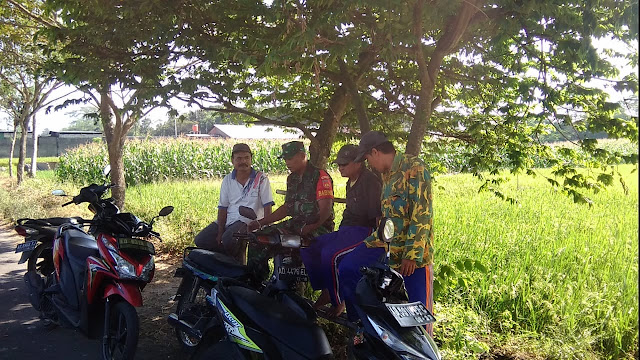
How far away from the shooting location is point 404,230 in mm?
3238

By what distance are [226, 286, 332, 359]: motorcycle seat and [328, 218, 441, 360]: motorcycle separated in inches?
8.0

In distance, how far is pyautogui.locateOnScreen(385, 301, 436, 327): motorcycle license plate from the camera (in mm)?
2420

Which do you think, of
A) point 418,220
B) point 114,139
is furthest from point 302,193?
point 114,139

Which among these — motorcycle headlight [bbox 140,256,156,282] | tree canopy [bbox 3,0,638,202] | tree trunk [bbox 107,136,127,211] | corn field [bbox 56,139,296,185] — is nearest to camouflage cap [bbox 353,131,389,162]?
tree canopy [bbox 3,0,638,202]

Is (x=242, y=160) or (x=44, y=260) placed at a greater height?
(x=242, y=160)

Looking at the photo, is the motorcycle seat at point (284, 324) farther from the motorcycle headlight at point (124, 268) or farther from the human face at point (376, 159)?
the human face at point (376, 159)

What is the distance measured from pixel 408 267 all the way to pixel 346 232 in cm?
75

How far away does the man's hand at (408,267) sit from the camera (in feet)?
10.1

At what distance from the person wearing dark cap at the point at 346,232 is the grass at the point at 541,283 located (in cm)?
96

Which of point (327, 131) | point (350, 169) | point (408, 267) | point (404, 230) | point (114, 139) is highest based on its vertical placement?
point (327, 131)

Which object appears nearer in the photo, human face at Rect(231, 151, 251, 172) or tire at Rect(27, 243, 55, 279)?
human face at Rect(231, 151, 251, 172)

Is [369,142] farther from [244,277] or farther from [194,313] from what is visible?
[194,313]

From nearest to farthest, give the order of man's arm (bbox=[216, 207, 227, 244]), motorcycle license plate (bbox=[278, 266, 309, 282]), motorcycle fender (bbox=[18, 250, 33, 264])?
motorcycle license plate (bbox=[278, 266, 309, 282]), man's arm (bbox=[216, 207, 227, 244]), motorcycle fender (bbox=[18, 250, 33, 264])

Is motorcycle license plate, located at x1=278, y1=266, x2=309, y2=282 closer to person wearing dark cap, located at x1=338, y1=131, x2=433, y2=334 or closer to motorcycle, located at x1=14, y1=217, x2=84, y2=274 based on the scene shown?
person wearing dark cap, located at x1=338, y1=131, x2=433, y2=334
